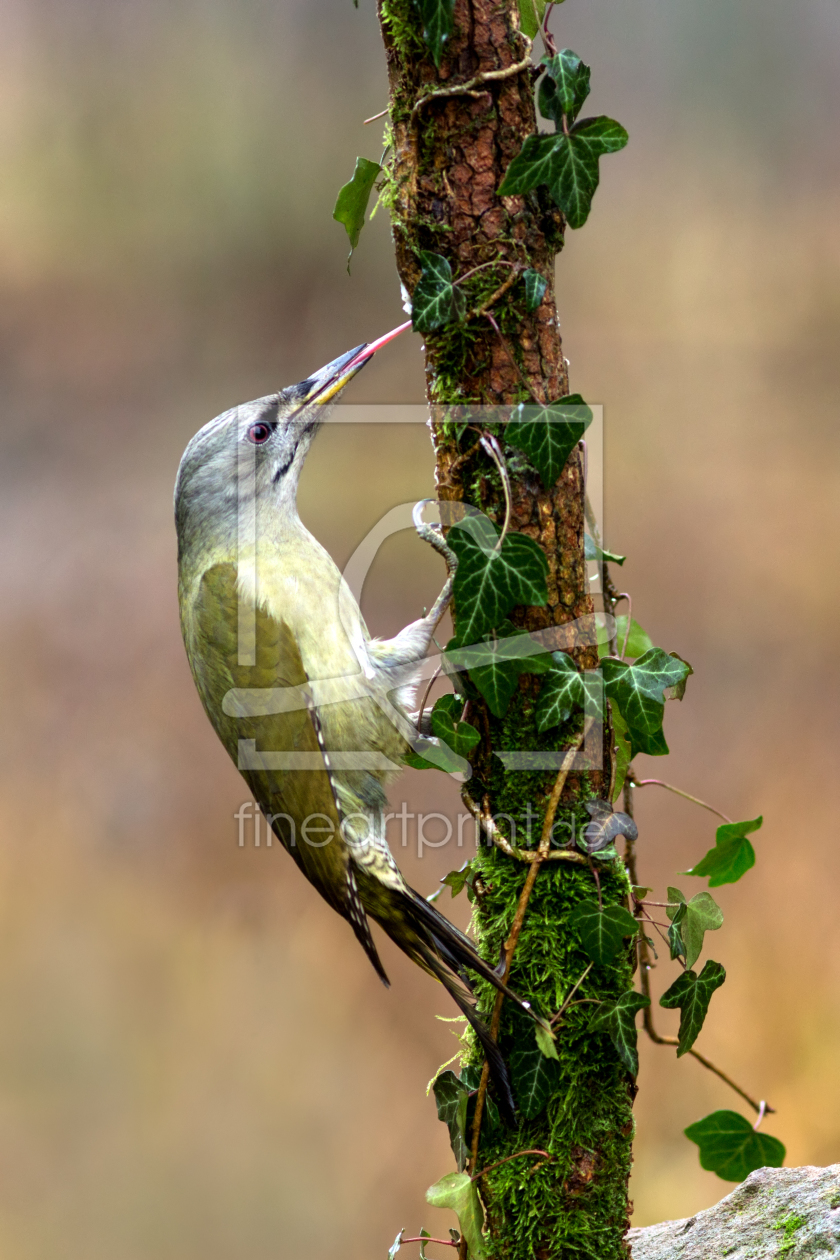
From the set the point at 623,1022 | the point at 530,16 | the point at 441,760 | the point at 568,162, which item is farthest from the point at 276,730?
the point at 530,16

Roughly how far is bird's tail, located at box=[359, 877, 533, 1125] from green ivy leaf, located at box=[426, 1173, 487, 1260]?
0.10m

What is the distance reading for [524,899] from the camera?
1.45 m

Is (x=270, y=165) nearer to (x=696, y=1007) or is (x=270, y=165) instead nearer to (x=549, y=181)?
(x=549, y=181)

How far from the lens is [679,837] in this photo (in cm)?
306

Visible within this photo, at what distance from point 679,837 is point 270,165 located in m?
2.28

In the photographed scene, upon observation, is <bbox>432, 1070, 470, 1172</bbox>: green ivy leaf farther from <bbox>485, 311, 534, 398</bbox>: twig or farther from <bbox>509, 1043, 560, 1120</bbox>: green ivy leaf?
<bbox>485, 311, 534, 398</bbox>: twig

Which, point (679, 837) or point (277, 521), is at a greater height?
point (277, 521)

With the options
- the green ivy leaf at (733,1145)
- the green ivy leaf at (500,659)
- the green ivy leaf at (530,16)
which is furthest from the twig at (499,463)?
the green ivy leaf at (733,1145)

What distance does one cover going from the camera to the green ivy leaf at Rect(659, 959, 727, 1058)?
147 cm

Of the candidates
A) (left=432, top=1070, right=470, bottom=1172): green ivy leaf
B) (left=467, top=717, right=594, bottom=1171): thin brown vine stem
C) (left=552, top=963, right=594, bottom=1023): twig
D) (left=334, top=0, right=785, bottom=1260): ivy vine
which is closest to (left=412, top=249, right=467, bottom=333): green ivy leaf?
(left=334, top=0, right=785, bottom=1260): ivy vine

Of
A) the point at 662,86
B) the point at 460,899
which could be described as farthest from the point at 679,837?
the point at 662,86

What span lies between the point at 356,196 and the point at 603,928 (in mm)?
1084

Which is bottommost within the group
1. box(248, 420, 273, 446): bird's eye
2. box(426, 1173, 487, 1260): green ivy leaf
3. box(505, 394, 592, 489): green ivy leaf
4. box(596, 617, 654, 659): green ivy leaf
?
box(426, 1173, 487, 1260): green ivy leaf

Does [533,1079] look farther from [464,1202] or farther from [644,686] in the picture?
[644,686]
